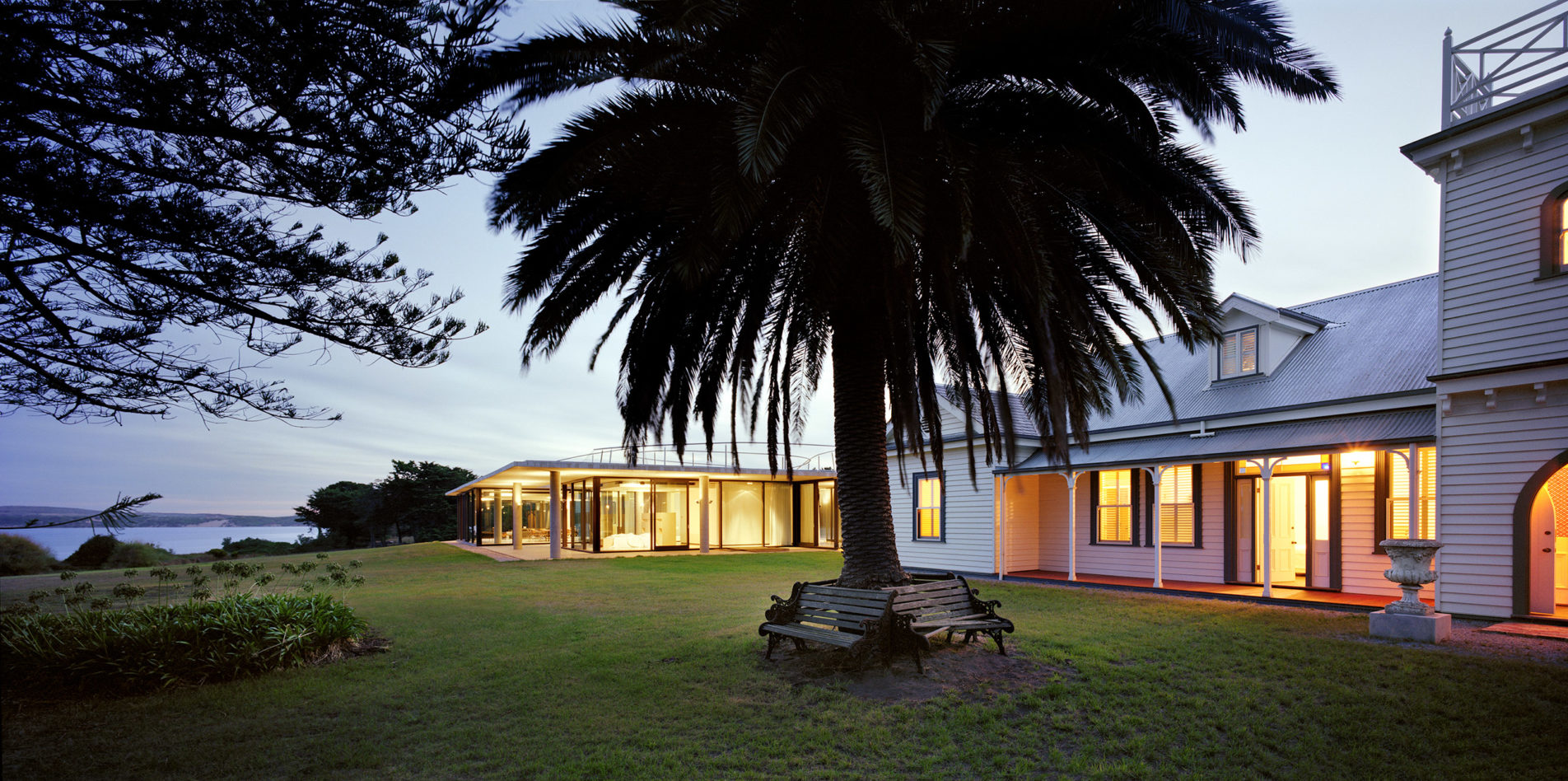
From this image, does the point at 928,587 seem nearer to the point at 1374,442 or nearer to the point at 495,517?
the point at 1374,442

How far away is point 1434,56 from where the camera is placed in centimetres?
1118

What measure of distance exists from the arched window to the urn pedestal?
158 inches

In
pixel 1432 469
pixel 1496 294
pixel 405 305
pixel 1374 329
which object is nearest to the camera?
pixel 405 305

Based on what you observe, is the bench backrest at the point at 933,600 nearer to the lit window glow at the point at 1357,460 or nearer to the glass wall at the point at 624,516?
the lit window glow at the point at 1357,460

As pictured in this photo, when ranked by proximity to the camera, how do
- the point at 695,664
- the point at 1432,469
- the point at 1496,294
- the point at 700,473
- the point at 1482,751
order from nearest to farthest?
the point at 1482,751, the point at 695,664, the point at 1496,294, the point at 1432,469, the point at 700,473

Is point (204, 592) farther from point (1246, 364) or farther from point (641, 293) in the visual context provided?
point (1246, 364)

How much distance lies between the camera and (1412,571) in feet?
29.6

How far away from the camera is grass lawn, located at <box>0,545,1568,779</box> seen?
505 centimetres

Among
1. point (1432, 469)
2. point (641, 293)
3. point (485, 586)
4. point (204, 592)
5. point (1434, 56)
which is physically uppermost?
point (1434, 56)

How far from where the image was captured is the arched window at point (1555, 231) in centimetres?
974

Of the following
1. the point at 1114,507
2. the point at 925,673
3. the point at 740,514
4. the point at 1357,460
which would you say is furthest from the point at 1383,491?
the point at 740,514

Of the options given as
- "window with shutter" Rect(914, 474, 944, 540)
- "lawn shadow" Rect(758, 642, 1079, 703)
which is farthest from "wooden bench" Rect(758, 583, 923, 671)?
"window with shutter" Rect(914, 474, 944, 540)

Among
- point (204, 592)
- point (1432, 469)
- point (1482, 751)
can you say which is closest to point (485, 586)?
point (204, 592)

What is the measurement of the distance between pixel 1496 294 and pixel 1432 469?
3.06m
